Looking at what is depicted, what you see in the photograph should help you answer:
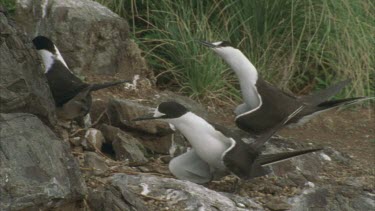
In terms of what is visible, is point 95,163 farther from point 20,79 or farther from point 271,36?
point 271,36

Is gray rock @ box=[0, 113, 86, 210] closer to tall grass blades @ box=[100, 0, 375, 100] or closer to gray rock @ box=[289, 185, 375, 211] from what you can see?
gray rock @ box=[289, 185, 375, 211]

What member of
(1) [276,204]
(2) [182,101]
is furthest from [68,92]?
(1) [276,204]

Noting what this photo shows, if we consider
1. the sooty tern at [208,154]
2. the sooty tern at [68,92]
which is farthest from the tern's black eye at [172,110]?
the sooty tern at [68,92]

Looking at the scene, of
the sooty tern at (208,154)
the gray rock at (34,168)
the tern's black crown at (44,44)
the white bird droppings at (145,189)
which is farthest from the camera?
the tern's black crown at (44,44)

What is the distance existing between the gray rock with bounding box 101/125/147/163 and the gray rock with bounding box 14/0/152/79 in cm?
148

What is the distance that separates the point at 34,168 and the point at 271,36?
14.8 feet

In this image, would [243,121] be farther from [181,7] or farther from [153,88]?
[181,7]

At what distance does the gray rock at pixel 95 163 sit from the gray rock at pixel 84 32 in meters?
1.94

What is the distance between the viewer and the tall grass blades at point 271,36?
9.48m

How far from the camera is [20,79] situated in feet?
20.3

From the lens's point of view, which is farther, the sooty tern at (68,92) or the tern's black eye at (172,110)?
the sooty tern at (68,92)

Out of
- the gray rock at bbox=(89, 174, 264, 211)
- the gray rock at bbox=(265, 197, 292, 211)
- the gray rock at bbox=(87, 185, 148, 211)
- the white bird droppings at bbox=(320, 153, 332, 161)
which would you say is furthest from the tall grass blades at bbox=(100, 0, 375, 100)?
the gray rock at bbox=(87, 185, 148, 211)

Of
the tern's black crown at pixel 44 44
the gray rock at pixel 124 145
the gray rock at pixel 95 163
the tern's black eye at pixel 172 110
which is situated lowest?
the gray rock at pixel 124 145

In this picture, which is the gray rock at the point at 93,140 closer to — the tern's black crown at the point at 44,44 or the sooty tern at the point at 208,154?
the sooty tern at the point at 208,154
